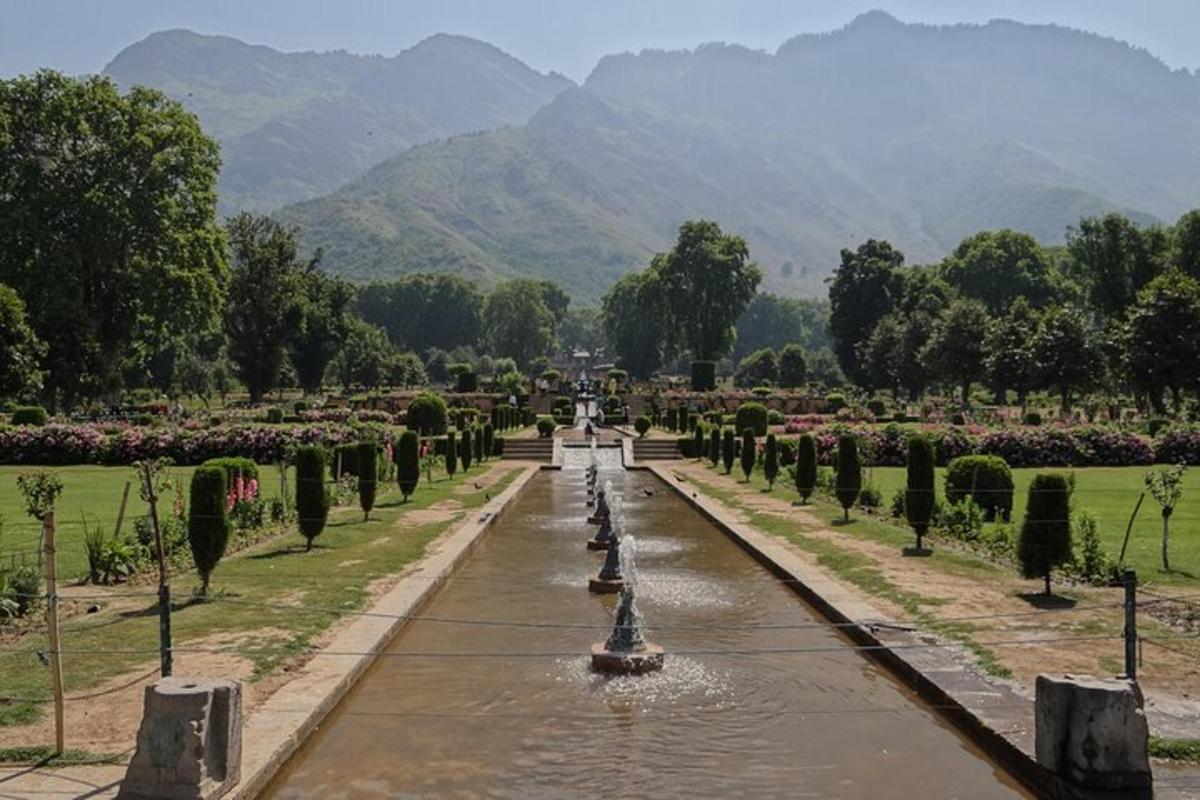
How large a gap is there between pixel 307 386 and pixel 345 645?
6533 cm

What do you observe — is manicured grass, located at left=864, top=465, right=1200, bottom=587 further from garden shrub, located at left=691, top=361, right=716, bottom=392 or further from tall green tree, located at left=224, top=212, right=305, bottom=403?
garden shrub, located at left=691, top=361, right=716, bottom=392

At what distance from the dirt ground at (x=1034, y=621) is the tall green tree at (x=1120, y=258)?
5942 centimetres

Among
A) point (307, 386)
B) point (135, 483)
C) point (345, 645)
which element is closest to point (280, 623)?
point (345, 645)

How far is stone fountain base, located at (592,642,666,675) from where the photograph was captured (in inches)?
372

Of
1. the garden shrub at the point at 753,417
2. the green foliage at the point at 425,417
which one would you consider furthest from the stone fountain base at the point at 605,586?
the garden shrub at the point at 753,417

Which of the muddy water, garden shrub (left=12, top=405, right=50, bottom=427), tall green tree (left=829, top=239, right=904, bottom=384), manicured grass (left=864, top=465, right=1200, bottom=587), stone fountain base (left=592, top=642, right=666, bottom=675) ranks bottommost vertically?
the muddy water

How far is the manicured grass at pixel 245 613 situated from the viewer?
8648mm

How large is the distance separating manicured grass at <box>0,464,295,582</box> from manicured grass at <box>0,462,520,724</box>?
2.10 m

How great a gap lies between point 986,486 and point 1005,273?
222ft

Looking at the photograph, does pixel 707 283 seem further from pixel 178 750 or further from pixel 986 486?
pixel 178 750

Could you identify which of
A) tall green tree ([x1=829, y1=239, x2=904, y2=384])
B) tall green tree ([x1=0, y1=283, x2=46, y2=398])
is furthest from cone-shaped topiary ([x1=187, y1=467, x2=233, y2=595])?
tall green tree ([x1=829, y1=239, x2=904, y2=384])

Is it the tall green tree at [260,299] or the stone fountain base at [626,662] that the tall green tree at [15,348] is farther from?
the stone fountain base at [626,662]

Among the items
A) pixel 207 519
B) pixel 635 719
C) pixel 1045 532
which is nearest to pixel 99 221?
pixel 207 519

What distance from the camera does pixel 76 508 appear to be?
66.3 ft
